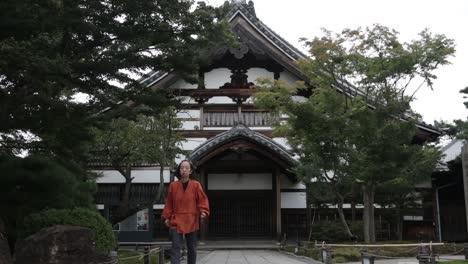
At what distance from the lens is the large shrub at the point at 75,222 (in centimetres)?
933

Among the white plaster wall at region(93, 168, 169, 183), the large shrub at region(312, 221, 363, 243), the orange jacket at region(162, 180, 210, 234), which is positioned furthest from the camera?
the white plaster wall at region(93, 168, 169, 183)

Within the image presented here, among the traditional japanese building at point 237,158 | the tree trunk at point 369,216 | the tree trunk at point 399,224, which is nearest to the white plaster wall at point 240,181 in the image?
the traditional japanese building at point 237,158

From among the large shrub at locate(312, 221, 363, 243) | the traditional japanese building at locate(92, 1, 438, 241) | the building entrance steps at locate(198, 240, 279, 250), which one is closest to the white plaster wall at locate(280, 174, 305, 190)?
the traditional japanese building at locate(92, 1, 438, 241)

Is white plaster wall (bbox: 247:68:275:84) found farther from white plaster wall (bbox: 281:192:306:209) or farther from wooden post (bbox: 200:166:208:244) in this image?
white plaster wall (bbox: 281:192:306:209)

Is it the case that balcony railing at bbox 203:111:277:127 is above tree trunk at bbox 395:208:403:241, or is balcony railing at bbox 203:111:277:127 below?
above

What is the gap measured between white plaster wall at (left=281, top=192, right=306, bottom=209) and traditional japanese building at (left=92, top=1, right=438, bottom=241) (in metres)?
0.04

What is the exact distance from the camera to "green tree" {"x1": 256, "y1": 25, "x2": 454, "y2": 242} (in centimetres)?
1494

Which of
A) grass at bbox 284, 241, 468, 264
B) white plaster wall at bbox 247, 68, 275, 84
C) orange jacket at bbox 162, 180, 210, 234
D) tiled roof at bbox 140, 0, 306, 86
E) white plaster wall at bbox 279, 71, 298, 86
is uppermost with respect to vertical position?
tiled roof at bbox 140, 0, 306, 86

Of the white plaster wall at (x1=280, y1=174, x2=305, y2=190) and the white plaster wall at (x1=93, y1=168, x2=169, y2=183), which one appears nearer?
the white plaster wall at (x1=93, y1=168, x2=169, y2=183)

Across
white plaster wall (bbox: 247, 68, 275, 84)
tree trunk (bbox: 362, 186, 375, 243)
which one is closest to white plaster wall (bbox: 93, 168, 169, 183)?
white plaster wall (bbox: 247, 68, 275, 84)

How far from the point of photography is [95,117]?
8672mm

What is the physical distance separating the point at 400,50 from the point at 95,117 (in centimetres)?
1063

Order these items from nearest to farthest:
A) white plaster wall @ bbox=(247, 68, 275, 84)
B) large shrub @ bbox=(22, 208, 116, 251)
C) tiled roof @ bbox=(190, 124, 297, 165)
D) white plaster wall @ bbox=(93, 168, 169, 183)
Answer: large shrub @ bbox=(22, 208, 116, 251) → tiled roof @ bbox=(190, 124, 297, 165) → white plaster wall @ bbox=(93, 168, 169, 183) → white plaster wall @ bbox=(247, 68, 275, 84)

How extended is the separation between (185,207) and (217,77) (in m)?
16.4
